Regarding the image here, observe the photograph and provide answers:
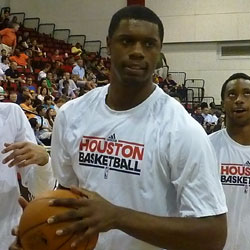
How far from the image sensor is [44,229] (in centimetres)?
163

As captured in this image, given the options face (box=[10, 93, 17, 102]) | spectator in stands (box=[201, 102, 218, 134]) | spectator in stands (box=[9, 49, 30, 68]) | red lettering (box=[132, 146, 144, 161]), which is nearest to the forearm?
red lettering (box=[132, 146, 144, 161])

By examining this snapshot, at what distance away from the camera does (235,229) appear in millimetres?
3559

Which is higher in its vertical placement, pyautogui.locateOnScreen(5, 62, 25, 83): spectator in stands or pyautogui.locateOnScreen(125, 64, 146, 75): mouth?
pyautogui.locateOnScreen(5, 62, 25, 83): spectator in stands

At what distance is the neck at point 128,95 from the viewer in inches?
83.3

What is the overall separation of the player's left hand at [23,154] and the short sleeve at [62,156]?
40 cm

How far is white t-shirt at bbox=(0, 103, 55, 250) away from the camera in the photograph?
115 inches

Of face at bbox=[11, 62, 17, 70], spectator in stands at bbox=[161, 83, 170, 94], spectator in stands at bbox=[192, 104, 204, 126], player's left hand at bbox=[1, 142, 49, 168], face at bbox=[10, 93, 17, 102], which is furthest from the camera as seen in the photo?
spectator in stands at bbox=[161, 83, 170, 94]

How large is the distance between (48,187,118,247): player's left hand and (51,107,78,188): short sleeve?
2.19ft

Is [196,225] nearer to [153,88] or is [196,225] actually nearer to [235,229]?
[153,88]

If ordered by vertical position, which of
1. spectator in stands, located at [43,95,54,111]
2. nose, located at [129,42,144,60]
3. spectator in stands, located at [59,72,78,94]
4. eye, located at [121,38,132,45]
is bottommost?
nose, located at [129,42,144,60]

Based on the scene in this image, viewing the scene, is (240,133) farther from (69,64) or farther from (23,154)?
(69,64)

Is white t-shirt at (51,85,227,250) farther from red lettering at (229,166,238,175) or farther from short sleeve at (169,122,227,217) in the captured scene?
red lettering at (229,166,238,175)

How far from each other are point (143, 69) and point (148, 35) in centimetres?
13

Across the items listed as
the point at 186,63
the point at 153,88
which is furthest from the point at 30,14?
the point at 153,88
